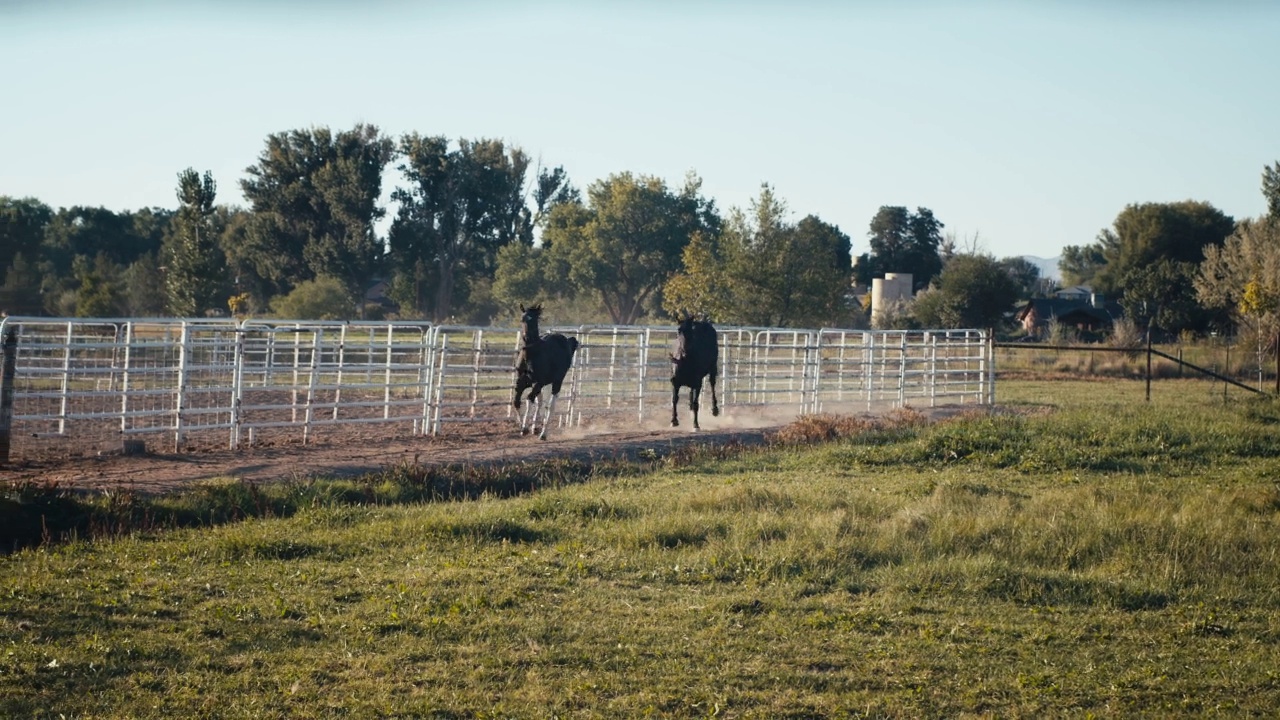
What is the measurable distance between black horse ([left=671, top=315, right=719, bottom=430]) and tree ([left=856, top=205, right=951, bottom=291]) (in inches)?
2555

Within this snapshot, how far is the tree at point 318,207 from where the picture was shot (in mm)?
58250

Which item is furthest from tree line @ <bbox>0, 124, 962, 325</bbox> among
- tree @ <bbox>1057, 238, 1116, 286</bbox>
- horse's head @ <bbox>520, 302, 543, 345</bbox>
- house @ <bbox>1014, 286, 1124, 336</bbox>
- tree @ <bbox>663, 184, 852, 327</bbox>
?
tree @ <bbox>1057, 238, 1116, 286</bbox>

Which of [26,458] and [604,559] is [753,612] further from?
[26,458]

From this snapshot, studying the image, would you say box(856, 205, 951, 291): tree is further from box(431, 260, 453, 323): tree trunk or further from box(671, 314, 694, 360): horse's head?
box(671, 314, 694, 360): horse's head

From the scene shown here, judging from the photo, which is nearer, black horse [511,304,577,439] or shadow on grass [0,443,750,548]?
shadow on grass [0,443,750,548]

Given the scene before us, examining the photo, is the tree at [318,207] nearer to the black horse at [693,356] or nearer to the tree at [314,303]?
the tree at [314,303]

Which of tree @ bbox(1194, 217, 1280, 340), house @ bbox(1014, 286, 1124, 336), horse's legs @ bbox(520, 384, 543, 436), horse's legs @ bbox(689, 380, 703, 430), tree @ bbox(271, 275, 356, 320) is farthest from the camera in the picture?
house @ bbox(1014, 286, 1124, 336)

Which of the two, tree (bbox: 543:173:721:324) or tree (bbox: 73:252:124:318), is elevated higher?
tree (bbox: 543:173:721:324)

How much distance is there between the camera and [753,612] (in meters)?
7.64

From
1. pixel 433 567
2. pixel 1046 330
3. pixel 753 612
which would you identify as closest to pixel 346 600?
pixel 433 567

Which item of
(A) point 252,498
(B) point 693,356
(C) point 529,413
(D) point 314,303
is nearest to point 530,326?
(C) point 529,413

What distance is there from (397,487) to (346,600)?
4632 mm

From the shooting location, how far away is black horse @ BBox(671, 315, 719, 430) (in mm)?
18672

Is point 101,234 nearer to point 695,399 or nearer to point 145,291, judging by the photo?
point 145,291
